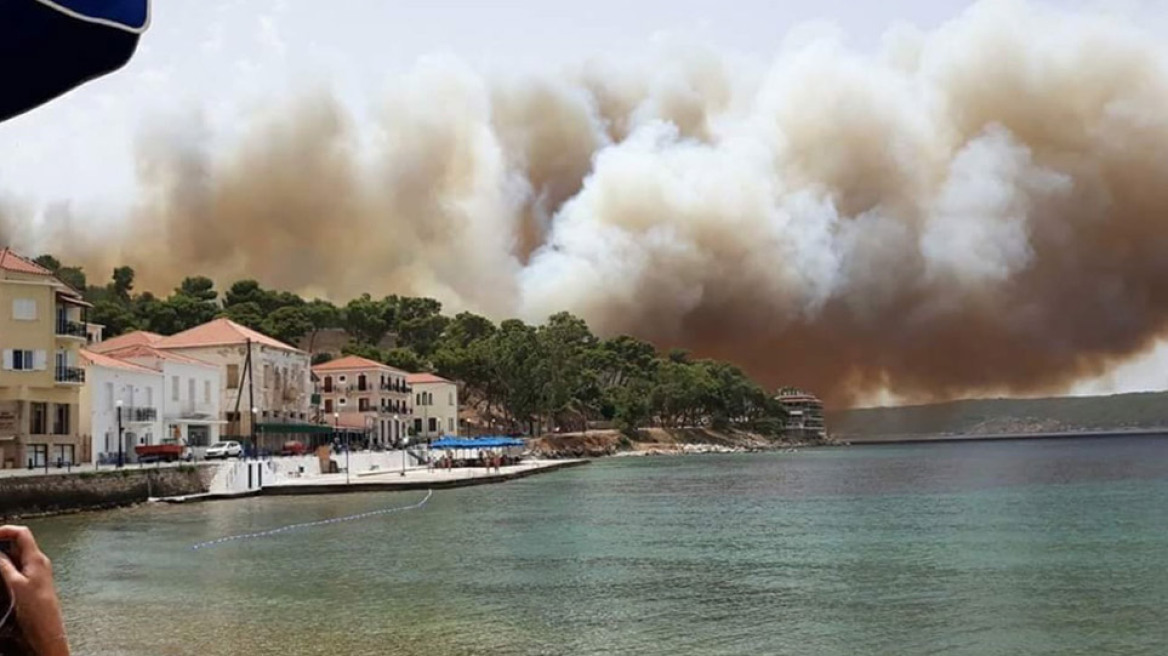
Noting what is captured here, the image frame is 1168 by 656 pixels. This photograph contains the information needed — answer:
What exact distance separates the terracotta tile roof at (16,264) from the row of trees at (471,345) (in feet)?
159

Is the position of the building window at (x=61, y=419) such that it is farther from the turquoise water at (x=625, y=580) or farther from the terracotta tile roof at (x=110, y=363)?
the turquoise water at (x=625, y=580)

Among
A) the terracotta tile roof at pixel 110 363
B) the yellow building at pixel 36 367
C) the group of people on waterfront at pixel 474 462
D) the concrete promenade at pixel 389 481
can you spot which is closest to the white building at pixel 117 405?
the terracotta tile roof at pixel 110 363

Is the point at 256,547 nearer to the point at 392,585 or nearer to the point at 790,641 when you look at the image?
the point at 392,585

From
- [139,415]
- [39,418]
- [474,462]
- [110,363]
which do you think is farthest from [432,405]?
[39,418]

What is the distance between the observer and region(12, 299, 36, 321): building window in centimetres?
4825

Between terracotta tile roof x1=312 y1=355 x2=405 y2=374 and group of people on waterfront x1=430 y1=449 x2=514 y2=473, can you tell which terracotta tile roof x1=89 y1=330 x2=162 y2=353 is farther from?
terracotta tile roof x1=312 y1=355 x2=405 y2=374

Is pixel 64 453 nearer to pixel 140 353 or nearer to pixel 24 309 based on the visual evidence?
pixel 24 309

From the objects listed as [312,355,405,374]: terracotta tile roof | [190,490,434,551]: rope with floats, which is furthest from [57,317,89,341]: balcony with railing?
[312,355,405,374]: terracotta tile roof

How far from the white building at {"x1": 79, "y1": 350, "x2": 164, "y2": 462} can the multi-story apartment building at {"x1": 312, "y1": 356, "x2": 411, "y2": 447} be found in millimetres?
32570

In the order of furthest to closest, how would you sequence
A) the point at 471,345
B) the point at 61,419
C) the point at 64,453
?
the point at 471,345, the point at 64,453, the point at 61,419

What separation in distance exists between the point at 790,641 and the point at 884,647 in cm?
136

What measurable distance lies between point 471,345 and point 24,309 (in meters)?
72.4

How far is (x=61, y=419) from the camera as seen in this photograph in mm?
49812

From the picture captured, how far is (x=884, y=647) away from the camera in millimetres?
16578
